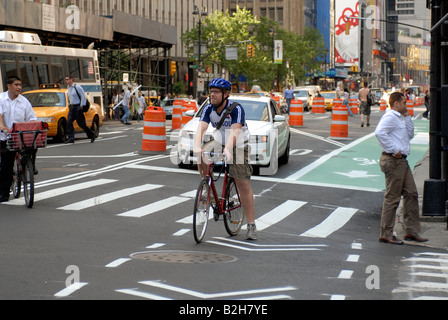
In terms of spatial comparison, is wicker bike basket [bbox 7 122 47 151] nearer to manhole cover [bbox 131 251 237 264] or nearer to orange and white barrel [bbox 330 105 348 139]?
manhole cover [bbox 131 251 237 264]

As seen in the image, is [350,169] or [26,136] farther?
[350,169]

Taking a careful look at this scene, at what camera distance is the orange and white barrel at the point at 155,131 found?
2025 cm

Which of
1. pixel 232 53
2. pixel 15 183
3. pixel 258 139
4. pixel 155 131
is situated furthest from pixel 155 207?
pixel 232 53

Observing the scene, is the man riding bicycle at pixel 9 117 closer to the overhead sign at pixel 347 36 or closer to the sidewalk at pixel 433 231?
the sidewalk at pixel 433 231

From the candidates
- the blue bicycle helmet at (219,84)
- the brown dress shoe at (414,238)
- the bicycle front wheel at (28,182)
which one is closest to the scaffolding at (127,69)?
the bicycle front wheel at (28,182)

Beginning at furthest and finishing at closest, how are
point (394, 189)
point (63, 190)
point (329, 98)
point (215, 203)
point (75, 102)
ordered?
point (329, 98), point (75, 102), point (63, 190), point (394, 189), point (215, 203)

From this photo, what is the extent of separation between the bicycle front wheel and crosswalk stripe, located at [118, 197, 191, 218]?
1.34 meters

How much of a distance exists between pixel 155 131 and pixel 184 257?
12457mm

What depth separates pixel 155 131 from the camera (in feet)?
67.9

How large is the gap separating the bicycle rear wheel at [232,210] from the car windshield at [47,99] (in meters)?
16.6

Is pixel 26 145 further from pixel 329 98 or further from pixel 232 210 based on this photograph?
pixel 329 98

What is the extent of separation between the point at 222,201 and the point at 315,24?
133 m

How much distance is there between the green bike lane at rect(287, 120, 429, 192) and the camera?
54.4 ft

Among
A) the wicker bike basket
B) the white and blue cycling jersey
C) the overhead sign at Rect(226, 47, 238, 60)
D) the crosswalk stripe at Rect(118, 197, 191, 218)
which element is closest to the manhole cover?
the white and blue cycling jersey
